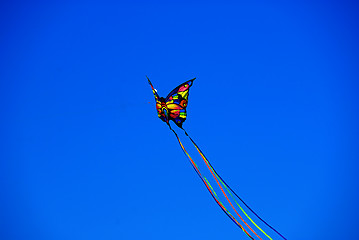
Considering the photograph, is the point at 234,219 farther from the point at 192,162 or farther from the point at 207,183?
the point at 192,162

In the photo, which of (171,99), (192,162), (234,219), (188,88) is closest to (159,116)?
(171,99)

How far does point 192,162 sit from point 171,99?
1.91 m

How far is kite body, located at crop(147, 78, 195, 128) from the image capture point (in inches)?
223

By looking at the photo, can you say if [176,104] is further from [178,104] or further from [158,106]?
[158,106]

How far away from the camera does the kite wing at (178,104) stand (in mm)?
5703

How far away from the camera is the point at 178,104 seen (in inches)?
226

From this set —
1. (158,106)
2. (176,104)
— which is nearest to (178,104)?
(176,104)

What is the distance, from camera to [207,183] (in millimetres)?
4352

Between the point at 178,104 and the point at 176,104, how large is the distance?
0.05 metres

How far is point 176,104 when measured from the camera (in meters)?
5.75

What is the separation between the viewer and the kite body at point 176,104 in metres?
5.67

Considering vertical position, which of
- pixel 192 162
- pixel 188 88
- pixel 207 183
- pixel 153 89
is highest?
pixel 153 89

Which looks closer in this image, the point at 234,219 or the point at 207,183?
the point at 234,219

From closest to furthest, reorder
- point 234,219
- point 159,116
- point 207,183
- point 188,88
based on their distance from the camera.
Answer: point 234,219, point 207,183, point 188,88, point 159,116
